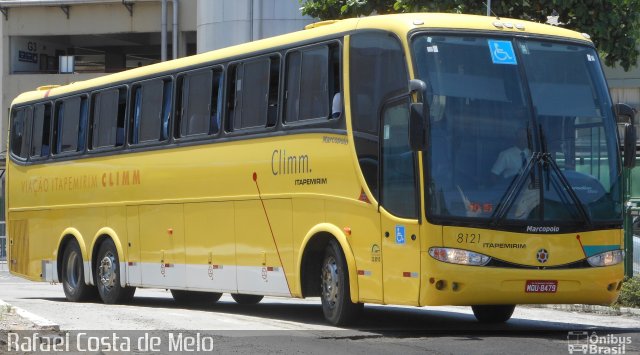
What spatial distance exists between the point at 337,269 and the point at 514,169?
2.56 metres

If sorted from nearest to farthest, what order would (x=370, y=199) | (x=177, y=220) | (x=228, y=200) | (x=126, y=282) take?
(x=370, y=199), (x=228, y=200), (x=177, y=220), (x=126, y=282)

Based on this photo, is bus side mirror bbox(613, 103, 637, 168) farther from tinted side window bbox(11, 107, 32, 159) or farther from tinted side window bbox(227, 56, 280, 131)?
tinted side window bbox(11, 107, 32, 159)

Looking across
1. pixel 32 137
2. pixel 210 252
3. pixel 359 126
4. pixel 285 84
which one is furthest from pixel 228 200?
pixel 32 137

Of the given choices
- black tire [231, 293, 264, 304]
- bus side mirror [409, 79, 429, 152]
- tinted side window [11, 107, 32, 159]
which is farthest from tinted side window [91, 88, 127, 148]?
bus side mirror [409, 79, 429, 152]

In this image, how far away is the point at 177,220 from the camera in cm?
1959

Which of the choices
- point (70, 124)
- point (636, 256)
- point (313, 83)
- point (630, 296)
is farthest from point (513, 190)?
point (70, 124)

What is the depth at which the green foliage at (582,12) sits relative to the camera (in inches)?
940

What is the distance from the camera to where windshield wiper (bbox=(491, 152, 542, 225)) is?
1368 cm

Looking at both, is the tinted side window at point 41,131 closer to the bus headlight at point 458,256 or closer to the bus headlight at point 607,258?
the bus headlight at point 458,256

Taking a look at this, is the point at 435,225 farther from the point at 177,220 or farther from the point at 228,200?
the point at 177,220

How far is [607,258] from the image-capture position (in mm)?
14328

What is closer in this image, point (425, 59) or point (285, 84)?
point (425, 59)

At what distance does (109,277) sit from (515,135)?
968 centimetres

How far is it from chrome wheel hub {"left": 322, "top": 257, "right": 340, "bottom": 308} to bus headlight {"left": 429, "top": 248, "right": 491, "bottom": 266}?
6.50ft
